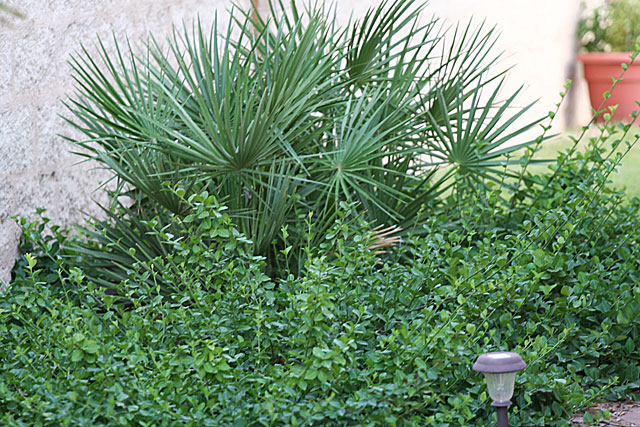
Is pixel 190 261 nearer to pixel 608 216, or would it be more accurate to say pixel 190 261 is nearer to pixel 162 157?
pixel 162 157

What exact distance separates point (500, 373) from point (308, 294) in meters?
0.61

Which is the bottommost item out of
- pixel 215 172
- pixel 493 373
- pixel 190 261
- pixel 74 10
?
pixel 493 373

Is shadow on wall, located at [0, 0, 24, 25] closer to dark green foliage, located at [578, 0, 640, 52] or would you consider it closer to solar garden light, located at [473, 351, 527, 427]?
solar garden light, located at [473, 351, 527, 427]

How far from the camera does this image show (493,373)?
6.77 ft

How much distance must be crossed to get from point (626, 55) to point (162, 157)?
20.8 ft

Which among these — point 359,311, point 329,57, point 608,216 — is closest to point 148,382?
point 359,311

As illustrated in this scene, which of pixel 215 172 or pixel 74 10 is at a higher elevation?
pixel 74 10

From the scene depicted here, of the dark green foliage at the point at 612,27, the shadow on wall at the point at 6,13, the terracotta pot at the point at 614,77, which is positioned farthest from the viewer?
the dark green foliage at the point at 612,27

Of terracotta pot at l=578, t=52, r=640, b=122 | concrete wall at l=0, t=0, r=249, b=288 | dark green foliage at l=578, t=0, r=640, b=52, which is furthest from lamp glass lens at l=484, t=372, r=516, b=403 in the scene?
dark green foliage at l=578, t=0, r=640, b=52

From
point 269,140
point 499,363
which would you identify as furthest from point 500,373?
point 269,140

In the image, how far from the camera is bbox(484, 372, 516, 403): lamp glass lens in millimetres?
2074

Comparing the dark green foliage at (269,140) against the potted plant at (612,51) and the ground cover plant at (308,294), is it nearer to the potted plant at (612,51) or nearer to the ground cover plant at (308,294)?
the ground cover plant at (308,294)

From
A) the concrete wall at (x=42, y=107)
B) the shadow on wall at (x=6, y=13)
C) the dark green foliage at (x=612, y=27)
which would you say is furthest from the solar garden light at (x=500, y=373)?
the dark green foliage at (x=612, y=27)

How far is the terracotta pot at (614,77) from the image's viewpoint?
821cm
